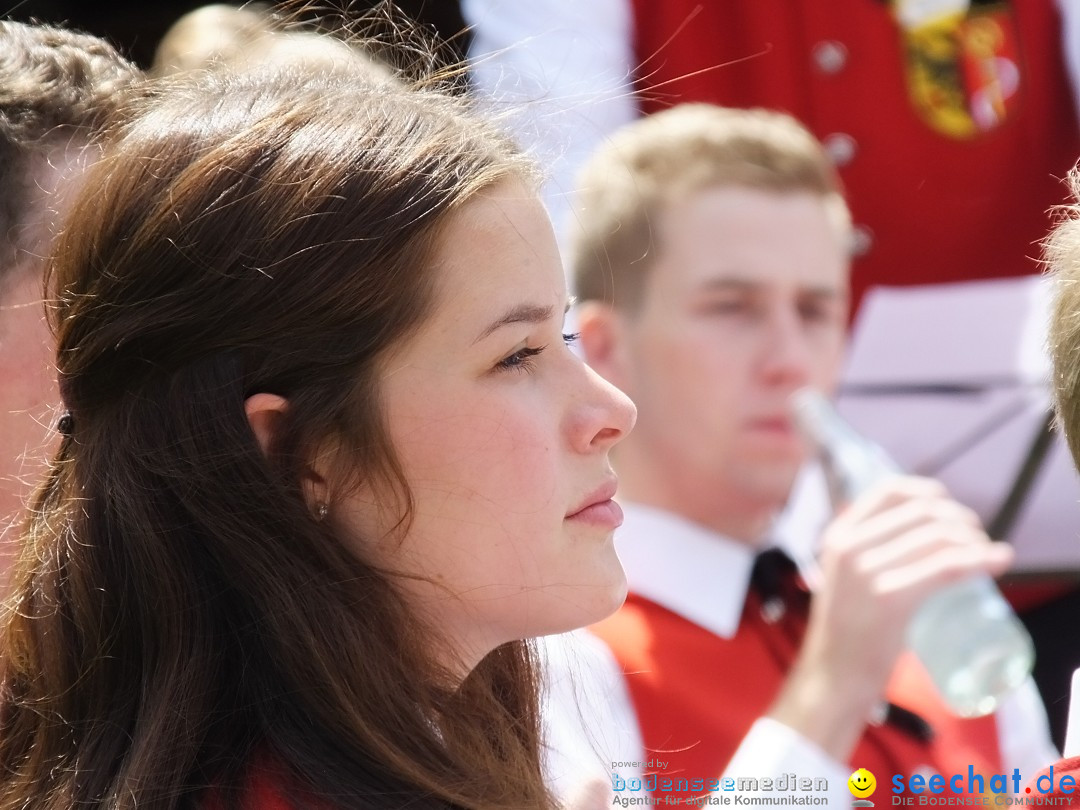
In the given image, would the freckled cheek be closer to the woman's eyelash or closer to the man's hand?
the woman's eyelash

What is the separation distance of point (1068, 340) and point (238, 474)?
794 mm

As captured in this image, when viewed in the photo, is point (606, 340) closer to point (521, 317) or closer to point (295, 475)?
point (521, 317)

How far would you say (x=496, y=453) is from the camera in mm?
1314

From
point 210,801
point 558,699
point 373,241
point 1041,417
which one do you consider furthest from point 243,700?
point 1041,417

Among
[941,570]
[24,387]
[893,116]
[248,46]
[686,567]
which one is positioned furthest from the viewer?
[893,116]

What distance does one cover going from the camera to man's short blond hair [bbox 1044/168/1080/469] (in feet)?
4.64

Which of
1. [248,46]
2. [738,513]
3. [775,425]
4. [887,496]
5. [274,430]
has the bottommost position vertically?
[738,513]

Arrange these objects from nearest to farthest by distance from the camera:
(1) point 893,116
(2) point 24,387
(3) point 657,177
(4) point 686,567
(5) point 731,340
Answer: (2) point 24,387 < (4) point 686,567 < (5) point 731,340 < (3) point 657,177 < (1) point 893,116

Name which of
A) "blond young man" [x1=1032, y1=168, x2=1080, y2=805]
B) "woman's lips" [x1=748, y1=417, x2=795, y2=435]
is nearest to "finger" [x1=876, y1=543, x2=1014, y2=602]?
"blond young man" [x1=1032, y1=168, x2=1080, y2=805]

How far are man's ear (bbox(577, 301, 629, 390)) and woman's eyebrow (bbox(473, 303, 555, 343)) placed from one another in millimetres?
1016

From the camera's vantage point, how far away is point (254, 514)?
1251 millimetres

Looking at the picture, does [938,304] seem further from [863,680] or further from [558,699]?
[558,699]

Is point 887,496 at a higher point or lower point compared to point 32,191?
lower

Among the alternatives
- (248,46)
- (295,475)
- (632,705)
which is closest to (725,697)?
(632,705)
